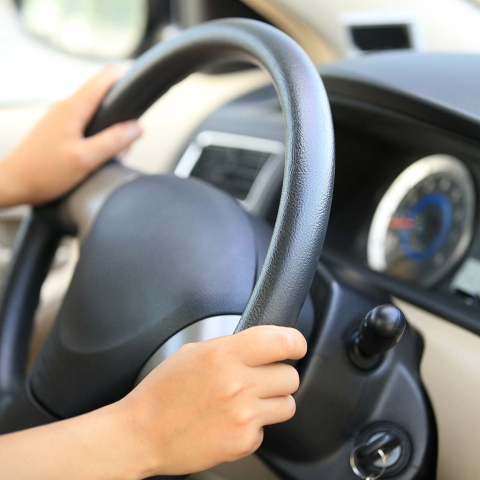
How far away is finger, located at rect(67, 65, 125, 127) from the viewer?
0.73 m

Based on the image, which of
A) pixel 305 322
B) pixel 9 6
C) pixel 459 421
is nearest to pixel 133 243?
pixel 305 322

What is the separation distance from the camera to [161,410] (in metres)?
0.42

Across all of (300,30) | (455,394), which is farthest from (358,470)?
(300,30)

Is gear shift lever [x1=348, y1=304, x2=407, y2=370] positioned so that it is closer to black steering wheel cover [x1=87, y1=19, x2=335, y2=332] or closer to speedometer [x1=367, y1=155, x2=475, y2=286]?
black steering wheel cover [x1=87, y1=19, x2=335, y2=332]

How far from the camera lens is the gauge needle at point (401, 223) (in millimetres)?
878

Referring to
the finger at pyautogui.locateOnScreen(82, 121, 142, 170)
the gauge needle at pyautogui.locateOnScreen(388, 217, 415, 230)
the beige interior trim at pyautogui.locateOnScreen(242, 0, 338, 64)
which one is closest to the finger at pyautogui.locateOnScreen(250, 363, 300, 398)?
the finger at pyautogui.locateOnScreen(82, 121, 142, 170)

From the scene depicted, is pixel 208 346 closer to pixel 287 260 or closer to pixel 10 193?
pixel 287 260

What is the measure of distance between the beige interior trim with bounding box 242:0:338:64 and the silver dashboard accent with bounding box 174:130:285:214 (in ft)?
0.96

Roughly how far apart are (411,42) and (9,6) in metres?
0.99

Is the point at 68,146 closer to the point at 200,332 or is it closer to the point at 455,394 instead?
the point at 200,332

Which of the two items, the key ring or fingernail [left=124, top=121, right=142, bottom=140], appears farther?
fingernail [left=124, top=121, right=142, bottom=140]

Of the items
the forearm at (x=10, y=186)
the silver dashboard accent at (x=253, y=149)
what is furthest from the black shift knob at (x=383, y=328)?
the forearm at (x=10, y=186)

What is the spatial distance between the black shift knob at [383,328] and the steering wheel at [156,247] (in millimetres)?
108

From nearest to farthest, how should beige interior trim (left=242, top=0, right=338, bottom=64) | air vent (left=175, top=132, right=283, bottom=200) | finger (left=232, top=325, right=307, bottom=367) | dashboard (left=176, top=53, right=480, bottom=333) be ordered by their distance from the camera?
finger (left=232, top=325, right=307, bottom=367) < dashboard (left=176, top=53, right=480, bottom=333) < air vent (left=175, top=132, right=283, bottom=200) < beige interior trim (left=242, top=0, right=338, bottom=64)
